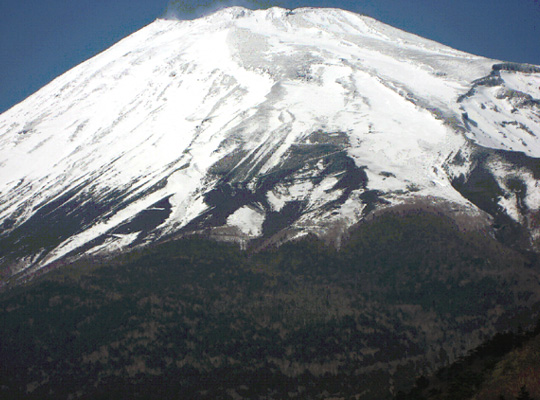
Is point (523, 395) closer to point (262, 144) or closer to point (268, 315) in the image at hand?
point (268, 315)

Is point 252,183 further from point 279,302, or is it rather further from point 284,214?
point 279,302

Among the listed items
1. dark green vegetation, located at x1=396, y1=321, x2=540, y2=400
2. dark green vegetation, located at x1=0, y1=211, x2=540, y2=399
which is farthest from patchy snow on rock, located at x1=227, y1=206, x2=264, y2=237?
dark green vegetation, located at x1=396, y1=321, x2=540, y2=400

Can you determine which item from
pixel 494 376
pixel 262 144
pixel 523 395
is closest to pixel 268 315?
pixel 494 376

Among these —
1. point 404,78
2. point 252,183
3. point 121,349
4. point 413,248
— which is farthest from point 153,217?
point 404,78

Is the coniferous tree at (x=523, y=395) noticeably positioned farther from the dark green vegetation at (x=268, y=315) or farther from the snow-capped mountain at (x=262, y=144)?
the snow-capped mountain at (x=262, y=144)

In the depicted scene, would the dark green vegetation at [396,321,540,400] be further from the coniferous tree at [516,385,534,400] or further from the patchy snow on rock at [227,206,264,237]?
the patchy snow on rock at [227,206,264,237]

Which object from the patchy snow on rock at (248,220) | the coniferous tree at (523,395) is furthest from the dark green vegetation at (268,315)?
the coniferous tree at (523,395)
